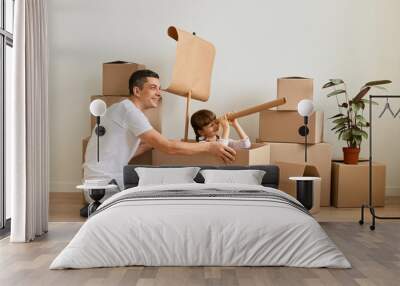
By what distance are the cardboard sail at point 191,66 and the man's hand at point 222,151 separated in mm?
749

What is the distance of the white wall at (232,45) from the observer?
749 cm

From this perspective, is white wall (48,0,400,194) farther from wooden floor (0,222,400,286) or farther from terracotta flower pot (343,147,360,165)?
wooden floor (0,222,400,286)

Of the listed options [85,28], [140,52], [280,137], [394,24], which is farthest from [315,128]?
[85,28]

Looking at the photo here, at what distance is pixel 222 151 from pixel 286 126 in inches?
44.0

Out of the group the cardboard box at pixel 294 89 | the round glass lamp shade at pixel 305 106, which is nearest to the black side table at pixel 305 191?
the round glass lamp shade at pixel 305 106

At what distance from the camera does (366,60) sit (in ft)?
24.7

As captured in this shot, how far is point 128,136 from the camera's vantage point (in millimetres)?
6562

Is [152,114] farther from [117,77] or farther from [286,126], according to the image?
[286,126]

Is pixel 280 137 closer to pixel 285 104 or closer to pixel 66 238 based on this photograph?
pixel 285 104

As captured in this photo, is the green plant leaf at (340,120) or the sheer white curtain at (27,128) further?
the green plant leaf at (340,120)

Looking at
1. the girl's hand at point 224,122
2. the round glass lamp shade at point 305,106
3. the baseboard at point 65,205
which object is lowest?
the baseboard at point 65,205

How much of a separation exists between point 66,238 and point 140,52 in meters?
2.99

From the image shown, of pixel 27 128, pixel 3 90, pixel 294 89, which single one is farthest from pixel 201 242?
pixel 294 89

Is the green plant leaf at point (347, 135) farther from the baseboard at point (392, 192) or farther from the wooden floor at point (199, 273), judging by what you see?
the wooden floor at point (199, 273)
